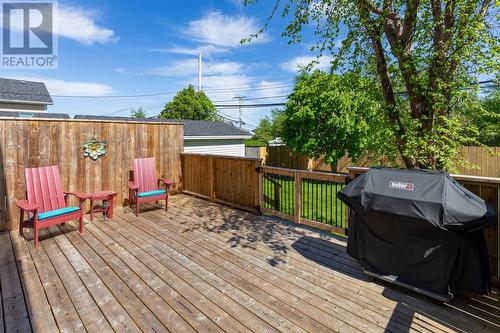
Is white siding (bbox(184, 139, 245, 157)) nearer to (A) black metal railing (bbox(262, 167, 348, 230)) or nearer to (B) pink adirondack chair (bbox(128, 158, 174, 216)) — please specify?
(B) pink adirondack chair (bbox(128, 158, 174, 216))

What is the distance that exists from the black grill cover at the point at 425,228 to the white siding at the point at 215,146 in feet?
29.3

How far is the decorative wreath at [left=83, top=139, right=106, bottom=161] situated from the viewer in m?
5.07

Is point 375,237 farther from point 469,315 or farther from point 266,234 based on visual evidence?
point 266,234

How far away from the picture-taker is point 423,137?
332 cm

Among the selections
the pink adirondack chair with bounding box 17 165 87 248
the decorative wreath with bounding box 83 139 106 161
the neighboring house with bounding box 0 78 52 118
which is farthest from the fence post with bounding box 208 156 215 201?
the neighboring house with bounding box 0 78 52 118

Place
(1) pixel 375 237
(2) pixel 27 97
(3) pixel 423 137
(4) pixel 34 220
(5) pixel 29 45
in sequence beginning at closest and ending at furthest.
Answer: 1. (1) pixel 375 237
2. (3) pixel 423 137
3. (4) pixel 34 220
4. (5) pixel 29 45
5. (2) pixel 27 97

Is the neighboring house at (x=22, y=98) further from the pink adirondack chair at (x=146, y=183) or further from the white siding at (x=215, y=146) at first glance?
the pink adirondack chair at (x=146, y=183)

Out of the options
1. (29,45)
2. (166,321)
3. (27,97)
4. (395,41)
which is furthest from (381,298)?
(27,97)

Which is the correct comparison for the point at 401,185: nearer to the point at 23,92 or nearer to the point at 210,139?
the point at 210,139

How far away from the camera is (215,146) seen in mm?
12758

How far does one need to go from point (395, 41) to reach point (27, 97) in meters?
15.8

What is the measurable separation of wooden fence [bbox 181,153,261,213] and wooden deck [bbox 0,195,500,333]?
1.25m

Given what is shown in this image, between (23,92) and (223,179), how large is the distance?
13295 millimetres

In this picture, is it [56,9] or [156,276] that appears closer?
[156,276]
